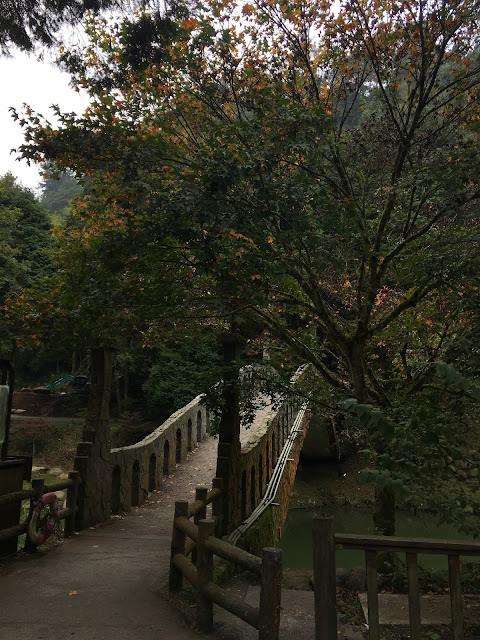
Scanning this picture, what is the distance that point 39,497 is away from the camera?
16.7 feet

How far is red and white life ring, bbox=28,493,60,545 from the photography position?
192 inches

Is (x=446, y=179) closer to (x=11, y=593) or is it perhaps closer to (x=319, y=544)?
(x=319, y=544)

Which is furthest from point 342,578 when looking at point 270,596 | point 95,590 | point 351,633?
point 270,596

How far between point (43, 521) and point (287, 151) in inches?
179

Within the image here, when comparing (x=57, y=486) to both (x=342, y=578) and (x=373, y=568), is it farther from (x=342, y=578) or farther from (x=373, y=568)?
(x=373, y=568)

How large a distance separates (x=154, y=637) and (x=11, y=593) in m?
1.40

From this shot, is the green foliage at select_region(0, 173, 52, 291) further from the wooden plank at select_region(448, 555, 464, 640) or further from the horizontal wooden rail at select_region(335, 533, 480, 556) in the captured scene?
the wooden plank at select_region(448, 555, 464, 640)

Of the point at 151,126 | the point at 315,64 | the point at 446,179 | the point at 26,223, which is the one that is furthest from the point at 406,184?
the point at 26,223

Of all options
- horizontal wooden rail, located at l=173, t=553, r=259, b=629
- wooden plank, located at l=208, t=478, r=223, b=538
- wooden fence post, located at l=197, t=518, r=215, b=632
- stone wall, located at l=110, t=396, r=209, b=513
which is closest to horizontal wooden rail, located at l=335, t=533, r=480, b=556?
horizontal wooden rail, located at l=173, t=553, r=259, b=629

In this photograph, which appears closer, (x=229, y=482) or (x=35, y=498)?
(x=35, y=498)

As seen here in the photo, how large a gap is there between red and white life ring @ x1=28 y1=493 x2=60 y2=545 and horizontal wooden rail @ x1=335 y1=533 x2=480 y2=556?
3.51 meters

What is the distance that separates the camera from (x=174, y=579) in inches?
163

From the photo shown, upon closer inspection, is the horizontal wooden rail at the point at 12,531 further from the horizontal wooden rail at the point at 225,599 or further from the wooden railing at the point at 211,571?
the horizontal wooden rail at the point at 225,599

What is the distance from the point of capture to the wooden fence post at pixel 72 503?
5746 millimetres
